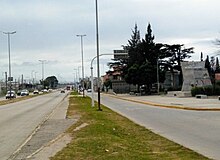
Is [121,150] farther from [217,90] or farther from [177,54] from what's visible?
[177,54]

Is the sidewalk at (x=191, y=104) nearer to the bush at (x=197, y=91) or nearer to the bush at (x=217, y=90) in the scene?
the bush at (x=217, y=90)

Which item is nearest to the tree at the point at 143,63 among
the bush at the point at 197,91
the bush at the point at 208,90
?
the bush at the point at 197,91

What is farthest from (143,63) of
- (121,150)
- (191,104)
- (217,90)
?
(121,150)

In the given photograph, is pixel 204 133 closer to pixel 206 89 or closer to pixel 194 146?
pixel 194 146

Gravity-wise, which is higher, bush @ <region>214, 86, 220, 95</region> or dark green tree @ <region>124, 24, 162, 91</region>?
dark green tree @ <region>124, 24, 162, 91</region>

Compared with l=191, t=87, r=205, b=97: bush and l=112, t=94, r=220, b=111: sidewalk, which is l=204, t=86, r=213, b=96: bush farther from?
l=112, t=94, r=220, b=111: sidewalk

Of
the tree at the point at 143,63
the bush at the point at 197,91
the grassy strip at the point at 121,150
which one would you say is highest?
the tree at the point at 143,63

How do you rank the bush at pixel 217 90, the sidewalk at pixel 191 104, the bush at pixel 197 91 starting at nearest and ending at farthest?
1. the sidewalk at pixel 191 104
2. the bush at pixel 217 90
3. the bush at pixel 197 91

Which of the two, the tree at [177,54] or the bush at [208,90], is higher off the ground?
the tree at [177,54]

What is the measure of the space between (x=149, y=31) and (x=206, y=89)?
38.7m

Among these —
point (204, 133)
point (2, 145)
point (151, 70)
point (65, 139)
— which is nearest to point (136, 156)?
point (65, 139)

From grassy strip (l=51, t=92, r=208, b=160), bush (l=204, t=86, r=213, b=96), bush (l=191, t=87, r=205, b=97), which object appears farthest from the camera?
bush (l=191, t=87, r=205, b=97)

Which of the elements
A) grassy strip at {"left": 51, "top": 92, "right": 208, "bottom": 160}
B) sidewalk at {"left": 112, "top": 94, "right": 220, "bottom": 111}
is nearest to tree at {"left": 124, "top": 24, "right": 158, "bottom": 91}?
sidewalk at {"left": 112, "top": 94, "right": 220, "bottom": 111}

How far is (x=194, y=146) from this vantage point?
→ 12.8 metres
